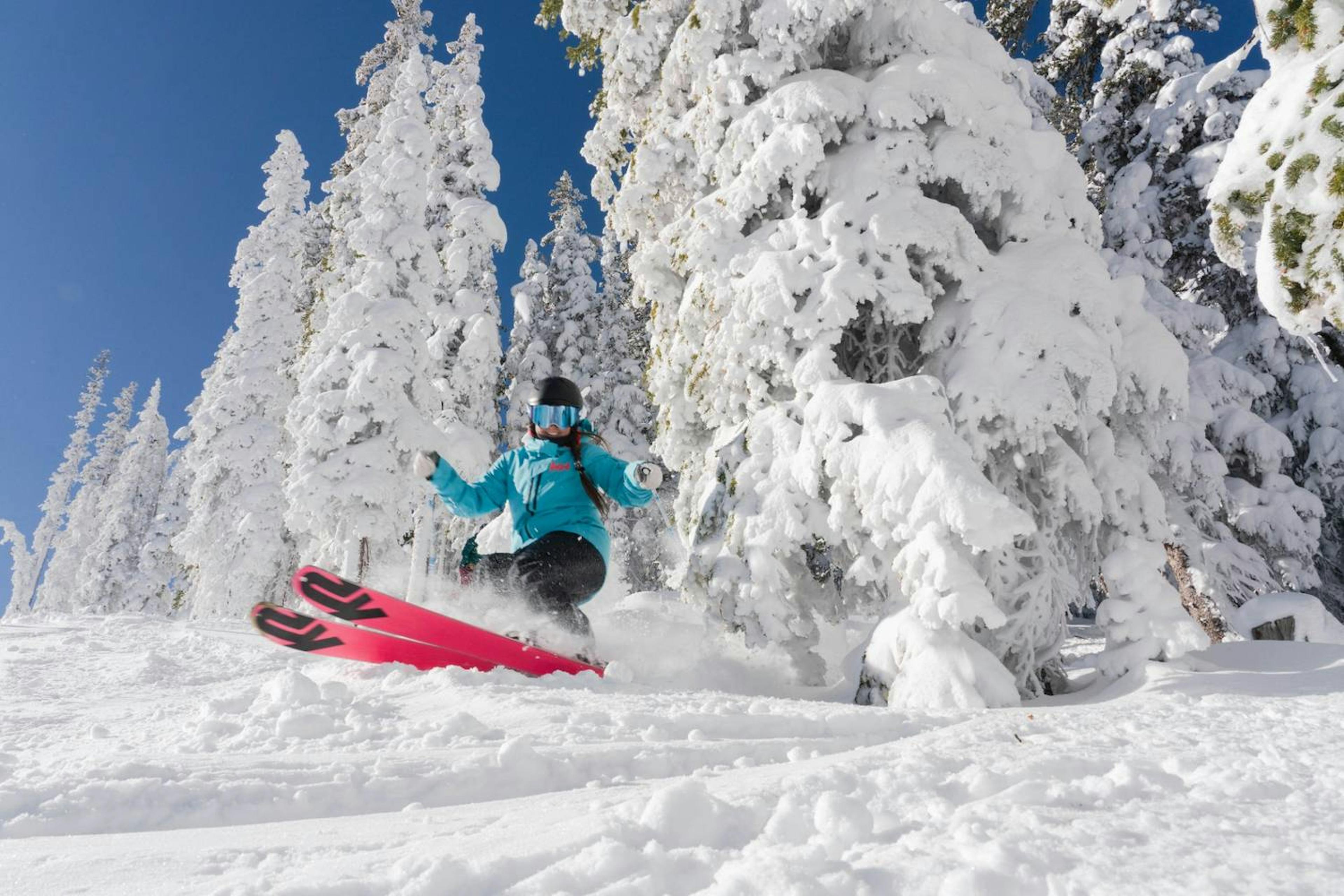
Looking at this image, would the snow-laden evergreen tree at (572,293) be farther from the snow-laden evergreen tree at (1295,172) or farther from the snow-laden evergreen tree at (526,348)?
the snow-laden evergreen tree at (1295,172)

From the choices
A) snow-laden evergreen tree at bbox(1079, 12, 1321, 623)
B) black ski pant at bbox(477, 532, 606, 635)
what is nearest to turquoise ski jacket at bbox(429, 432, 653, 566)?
black ski pant at bbox(477, 532, 606, 635)

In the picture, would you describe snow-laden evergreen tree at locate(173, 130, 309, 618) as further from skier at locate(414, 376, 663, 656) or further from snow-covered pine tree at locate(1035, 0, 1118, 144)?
snow-covered pine tree at locate(1035, 0, 1118, 144)

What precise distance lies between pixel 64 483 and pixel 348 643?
57.0 m

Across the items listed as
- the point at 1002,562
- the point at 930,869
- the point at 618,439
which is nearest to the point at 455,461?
the point at 618,439

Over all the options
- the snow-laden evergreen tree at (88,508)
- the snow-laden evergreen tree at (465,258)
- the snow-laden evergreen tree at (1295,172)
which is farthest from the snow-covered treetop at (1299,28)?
the snow-laden evergreen tree at (88,508)

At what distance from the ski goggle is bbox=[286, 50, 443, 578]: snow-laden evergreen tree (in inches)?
373

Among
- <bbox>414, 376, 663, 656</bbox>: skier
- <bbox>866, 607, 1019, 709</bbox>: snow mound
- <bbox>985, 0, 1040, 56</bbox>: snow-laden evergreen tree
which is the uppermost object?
<bbox>985, 0, 1040, 56</bbox>: snow-laden evergreen tree

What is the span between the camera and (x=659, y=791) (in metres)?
2.08

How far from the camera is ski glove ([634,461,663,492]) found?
616cm

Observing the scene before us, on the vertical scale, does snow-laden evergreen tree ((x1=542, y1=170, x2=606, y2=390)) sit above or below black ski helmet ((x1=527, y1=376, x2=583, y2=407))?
above

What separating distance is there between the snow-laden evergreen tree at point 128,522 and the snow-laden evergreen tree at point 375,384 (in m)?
22.3

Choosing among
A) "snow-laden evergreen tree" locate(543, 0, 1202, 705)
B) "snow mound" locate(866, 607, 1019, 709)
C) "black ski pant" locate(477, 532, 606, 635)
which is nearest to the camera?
"snow mound" locate(866, 607, 1019, 709)

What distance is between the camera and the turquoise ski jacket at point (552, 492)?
21.4 ft

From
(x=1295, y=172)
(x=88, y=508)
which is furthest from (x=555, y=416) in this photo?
(x=88, y=508)
